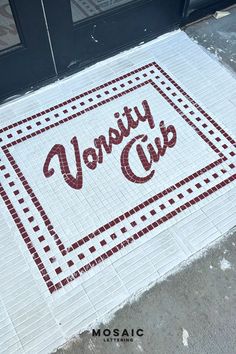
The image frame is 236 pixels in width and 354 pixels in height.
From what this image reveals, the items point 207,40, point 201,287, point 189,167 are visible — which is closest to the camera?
point 201,287

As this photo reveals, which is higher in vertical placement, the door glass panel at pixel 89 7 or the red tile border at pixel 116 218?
the door glass panel at pixel 89 7

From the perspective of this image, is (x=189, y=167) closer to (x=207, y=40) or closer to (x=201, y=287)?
(x=201, y=287)

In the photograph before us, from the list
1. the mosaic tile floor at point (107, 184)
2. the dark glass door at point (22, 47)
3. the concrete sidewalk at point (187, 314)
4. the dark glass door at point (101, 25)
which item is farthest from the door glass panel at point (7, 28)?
the concrete sidewalk at point (187, 314)

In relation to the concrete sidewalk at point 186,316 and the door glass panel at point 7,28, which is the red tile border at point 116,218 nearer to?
the concrete sidewalk at point 186,316

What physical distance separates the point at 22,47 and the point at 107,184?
1.01 m

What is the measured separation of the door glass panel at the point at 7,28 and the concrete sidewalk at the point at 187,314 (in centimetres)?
165

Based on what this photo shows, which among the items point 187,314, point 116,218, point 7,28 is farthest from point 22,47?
point 187,314

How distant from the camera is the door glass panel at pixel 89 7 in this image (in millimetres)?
2244

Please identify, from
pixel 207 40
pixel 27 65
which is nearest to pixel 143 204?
pixel 27 65

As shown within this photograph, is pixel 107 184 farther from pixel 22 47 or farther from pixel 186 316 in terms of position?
pixel 22 47

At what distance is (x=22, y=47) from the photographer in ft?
7.23

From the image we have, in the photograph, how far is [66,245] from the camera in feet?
6.11

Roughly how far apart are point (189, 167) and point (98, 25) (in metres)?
1.13

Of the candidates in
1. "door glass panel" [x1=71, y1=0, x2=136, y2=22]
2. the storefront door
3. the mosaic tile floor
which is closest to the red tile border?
the mosaic tile floor
